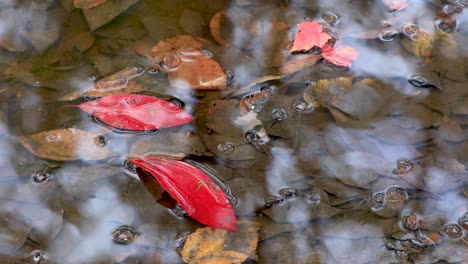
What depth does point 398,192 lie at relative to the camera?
1754 millimetres

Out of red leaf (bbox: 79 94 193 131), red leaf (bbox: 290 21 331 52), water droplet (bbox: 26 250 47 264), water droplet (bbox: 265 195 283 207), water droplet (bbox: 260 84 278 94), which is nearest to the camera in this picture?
water droplet (bbox: 26 250 47 264)

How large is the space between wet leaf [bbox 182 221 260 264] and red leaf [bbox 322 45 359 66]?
75 centimetres

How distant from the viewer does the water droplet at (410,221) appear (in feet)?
5.55

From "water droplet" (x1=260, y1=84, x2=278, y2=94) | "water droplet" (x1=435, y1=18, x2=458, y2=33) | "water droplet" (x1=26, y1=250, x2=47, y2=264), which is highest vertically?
"water droplet" (x1=435, y1=18, x2=458, y2=33)

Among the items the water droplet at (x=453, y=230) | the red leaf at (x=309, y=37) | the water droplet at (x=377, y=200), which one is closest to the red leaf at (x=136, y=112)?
the red leaf at (x=309, y=37)

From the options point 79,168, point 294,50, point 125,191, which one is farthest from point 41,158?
point 294,50

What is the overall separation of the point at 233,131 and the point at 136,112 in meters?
0.33

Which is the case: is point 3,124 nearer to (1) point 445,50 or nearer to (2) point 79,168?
(2) point 79,168

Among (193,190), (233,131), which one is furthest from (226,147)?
(193,190)

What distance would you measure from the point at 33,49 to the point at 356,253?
1.37m

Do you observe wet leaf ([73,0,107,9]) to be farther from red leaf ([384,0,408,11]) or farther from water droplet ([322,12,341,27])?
red leaf ([384,0,408,11])

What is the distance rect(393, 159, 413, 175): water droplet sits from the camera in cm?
179

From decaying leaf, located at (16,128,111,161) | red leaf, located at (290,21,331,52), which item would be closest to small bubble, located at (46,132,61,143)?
decaying leaf, located at (16,128,111,161)

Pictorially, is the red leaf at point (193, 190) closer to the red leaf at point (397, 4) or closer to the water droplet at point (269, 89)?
the water droplet at point (269, 89)
